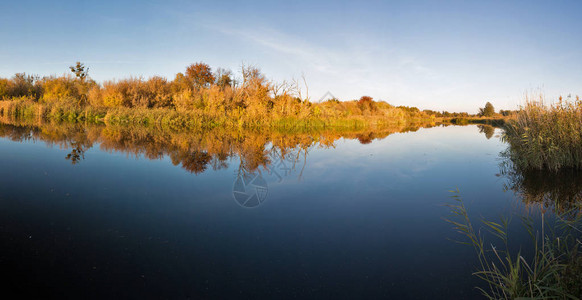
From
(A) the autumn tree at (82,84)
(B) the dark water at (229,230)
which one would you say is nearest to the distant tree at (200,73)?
(A) the autumn tree at (82,84)

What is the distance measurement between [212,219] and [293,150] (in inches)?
246

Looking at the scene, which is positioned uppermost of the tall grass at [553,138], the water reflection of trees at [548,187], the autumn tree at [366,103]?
the autumn tree at [366,103]

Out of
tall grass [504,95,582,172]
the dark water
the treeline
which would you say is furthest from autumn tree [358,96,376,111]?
the dark water

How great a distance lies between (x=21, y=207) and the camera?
3723 millimetres

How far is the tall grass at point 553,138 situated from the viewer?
284 inches

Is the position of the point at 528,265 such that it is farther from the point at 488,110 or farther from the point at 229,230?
the point at 488,110

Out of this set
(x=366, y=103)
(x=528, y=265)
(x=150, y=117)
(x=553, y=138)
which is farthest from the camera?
(x=366, y=103)

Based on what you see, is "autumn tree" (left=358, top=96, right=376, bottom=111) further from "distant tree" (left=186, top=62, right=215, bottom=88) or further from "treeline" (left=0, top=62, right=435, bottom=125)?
"distant tree" (left=186, top=62, right=215, bottom=88)

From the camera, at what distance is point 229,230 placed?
3.34 m

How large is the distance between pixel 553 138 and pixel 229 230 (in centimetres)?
857

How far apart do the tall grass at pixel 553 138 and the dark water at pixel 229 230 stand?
1826mm

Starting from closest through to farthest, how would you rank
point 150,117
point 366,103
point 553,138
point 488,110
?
point 553,138 → point 150,117 → point 366,103 → point 488,110

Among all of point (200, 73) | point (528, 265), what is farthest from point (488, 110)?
point (528, 265)

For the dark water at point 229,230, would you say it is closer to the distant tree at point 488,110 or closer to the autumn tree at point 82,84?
the autumn tree at point 82,84
